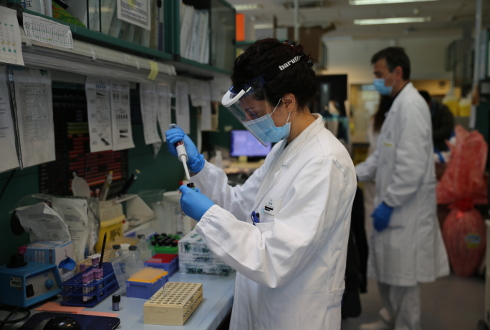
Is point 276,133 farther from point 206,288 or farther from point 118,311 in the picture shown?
point 118,311

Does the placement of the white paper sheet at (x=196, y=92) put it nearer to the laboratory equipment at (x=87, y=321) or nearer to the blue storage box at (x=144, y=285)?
the blue storage box at (x=144, y=285)

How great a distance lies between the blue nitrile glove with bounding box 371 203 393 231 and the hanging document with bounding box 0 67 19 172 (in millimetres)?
1937

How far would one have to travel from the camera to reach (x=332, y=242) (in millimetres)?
1189

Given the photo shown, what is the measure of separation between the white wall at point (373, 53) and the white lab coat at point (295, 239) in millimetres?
8548

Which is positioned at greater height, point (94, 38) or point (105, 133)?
point (94, 38)

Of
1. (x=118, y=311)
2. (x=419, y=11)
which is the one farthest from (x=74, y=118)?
(x=419, y=11)

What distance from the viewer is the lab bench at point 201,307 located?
1.18 meters

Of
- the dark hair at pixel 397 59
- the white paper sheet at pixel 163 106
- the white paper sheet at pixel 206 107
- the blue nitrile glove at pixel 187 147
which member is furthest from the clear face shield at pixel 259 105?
the dark hair at pixel 397 59

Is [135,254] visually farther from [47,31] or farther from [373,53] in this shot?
[373,53]

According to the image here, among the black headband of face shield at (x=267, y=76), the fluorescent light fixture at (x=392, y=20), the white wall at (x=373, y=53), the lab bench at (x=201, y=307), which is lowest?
the lab bench at (x=201, y=307)

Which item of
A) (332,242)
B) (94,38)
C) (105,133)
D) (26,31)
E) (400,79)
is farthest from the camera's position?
(400,79)

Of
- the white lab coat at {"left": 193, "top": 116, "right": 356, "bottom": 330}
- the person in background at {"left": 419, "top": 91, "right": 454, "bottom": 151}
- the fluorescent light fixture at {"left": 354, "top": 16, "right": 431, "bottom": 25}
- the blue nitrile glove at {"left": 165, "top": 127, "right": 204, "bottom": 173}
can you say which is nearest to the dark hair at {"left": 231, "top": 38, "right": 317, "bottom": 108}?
the white lab coat at {"left": 193, "top": 116, "right": 356, "bottom": 330}

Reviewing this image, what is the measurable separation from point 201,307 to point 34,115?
0.80 metres

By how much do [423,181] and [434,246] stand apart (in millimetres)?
417
